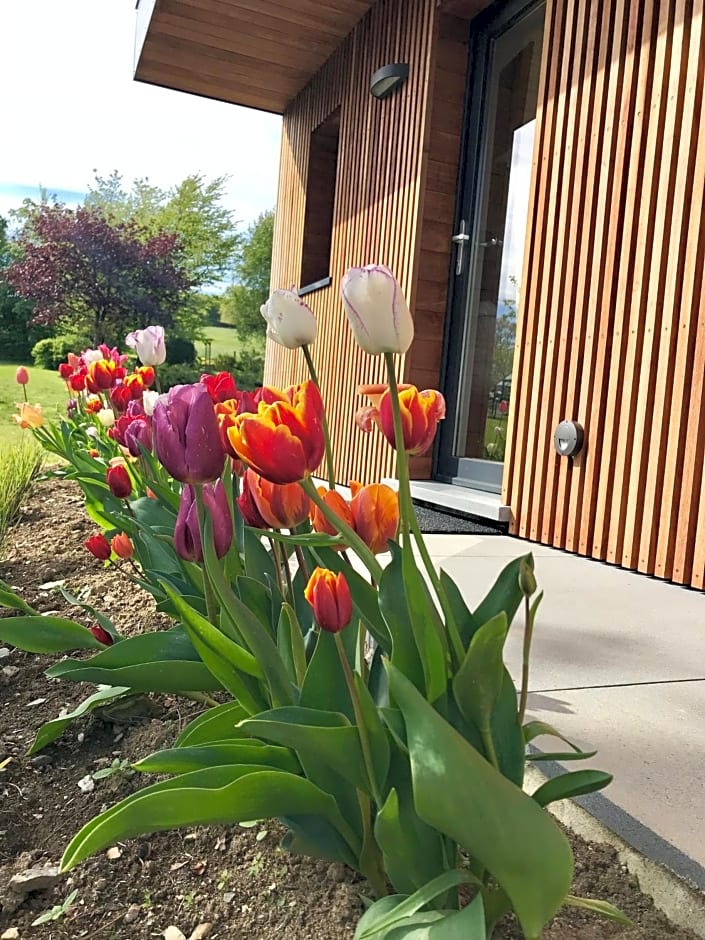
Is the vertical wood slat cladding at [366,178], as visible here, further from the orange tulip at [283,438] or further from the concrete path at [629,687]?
the orange tulip at [283,438]

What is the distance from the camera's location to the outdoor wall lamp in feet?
9.22

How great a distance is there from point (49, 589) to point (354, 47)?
4314mm

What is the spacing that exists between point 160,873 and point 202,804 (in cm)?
41

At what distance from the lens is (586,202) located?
2830 millimetres

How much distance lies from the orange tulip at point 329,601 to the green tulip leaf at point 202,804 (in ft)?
0.44

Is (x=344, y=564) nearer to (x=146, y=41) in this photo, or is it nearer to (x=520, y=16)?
(x=520, y=16)

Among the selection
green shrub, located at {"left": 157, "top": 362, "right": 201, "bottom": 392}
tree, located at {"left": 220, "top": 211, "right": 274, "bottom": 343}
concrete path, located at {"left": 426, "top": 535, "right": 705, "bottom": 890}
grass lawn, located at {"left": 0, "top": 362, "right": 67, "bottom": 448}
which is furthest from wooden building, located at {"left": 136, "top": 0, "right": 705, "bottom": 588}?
tree, located at {"left": 220, "top": 211, "right": 274, "bottom": 343}

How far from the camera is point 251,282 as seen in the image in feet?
65.9

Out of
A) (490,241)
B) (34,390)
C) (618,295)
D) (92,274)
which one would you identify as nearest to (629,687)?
(618,295)

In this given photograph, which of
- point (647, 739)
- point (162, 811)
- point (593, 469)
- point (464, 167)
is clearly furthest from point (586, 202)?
Result: point (162, 811)

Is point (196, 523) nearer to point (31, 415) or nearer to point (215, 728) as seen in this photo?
point (215, 728)

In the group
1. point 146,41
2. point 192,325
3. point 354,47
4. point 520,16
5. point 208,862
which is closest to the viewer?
point 208,862

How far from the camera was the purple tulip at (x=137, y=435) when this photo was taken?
3.87 feet

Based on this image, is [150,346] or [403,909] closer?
[403,909]
